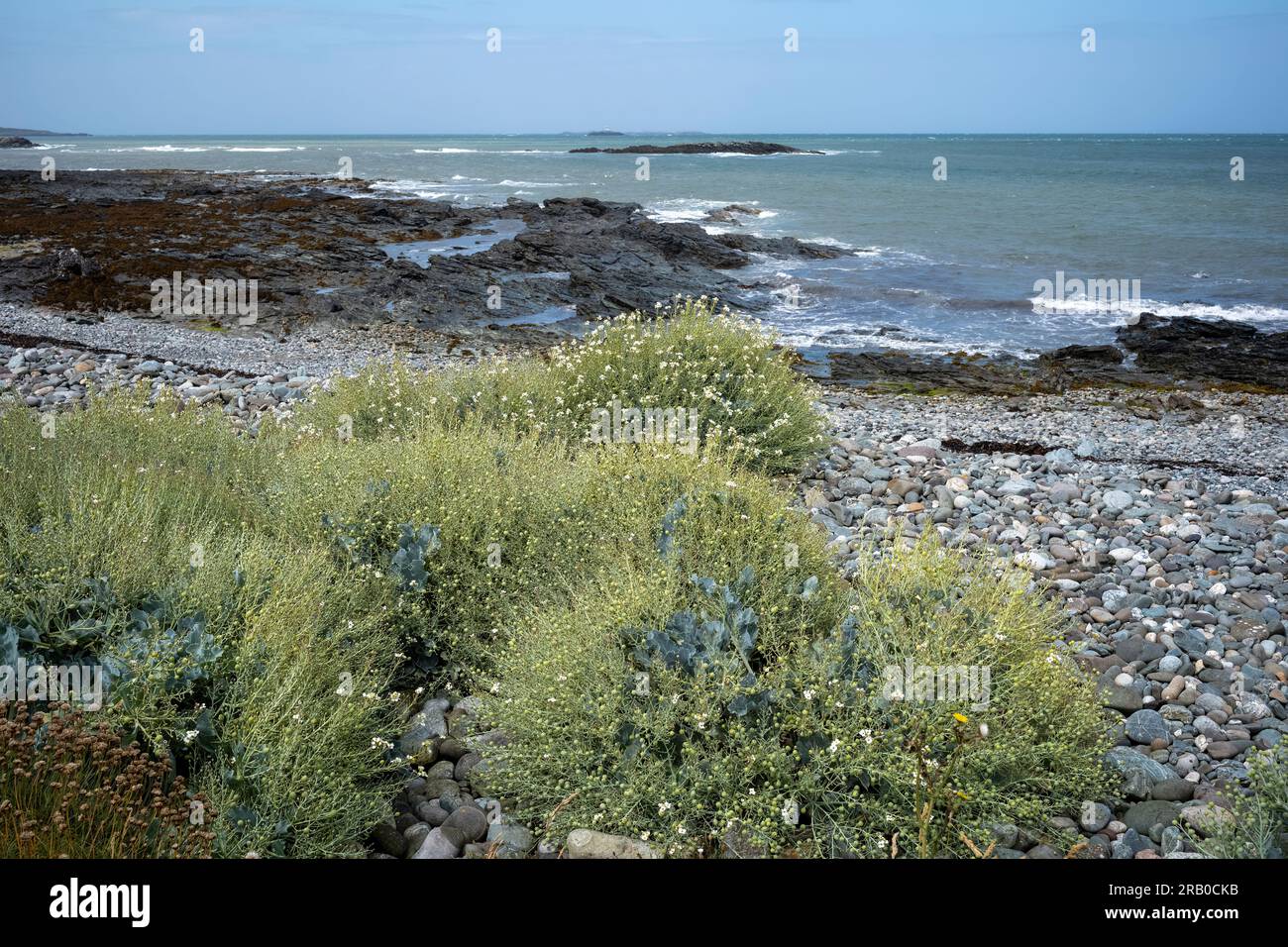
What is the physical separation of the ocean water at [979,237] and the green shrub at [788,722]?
1417 centimetres

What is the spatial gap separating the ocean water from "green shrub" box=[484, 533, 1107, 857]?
14.2 m

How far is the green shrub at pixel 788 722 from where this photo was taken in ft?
10.9

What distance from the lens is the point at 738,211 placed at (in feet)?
Answer: 131

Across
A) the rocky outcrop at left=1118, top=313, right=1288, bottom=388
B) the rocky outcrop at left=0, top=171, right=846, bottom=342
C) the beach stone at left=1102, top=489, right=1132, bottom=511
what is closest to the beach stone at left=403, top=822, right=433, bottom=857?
the beach stone at left=1102, top=489, right=1132, bottom=511

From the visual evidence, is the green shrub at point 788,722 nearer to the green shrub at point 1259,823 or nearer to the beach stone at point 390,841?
the beach stone at point 390,841

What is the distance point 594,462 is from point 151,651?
2943mm

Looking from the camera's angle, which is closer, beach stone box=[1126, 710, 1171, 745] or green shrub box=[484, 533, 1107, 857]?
green shrub box=[484, 533, 1107, 857]

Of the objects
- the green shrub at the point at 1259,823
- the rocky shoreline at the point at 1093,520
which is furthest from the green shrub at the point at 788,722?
the green shrub at the point at 1259,823

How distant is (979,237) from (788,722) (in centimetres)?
3325

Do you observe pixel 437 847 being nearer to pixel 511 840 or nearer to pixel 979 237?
pixel 511 840

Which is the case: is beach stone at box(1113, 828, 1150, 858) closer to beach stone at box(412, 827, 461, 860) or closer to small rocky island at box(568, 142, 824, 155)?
beach stone at box(412, 827, 461, 860)

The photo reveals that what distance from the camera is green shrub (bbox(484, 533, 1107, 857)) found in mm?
3318

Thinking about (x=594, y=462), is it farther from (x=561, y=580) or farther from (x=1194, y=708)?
(x=1194, y=708)
